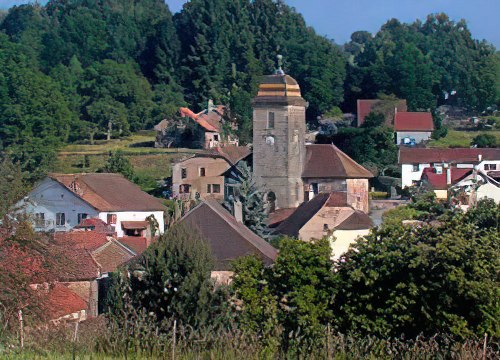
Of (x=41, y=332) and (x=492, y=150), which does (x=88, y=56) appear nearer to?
(x=492, y=150)

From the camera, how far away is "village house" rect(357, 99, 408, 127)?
63.9 m

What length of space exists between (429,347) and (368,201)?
99.6 feet

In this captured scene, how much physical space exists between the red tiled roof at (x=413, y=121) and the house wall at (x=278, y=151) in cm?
1875

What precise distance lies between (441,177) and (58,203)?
17.0 meters

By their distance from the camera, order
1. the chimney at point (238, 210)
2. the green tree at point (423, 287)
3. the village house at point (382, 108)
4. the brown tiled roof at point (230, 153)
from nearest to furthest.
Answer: the green tree at point (423, 287) < the chimney at point (238, 210) < the brown tiled roof at point (230, 153) < the village house at point (382, 108)

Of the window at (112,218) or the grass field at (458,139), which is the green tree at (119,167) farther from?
the grass field at (458,139)

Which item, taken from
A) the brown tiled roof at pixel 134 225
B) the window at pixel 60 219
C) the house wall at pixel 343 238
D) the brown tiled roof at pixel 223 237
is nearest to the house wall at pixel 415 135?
the brown tiled roof at pixel 134 225

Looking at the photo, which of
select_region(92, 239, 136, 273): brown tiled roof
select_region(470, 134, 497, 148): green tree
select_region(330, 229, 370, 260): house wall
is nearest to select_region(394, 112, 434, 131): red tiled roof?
select_region(470, 134, 497, 148): green tree

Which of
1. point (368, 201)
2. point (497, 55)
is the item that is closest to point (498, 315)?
point (368, 201)

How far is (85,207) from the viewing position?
133ft

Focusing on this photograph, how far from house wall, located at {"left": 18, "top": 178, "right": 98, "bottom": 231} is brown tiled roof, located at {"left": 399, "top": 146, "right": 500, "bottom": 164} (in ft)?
57.4

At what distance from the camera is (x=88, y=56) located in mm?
85312

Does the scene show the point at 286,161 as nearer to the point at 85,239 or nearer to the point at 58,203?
the point at 58,203

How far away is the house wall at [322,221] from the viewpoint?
35.9 meters
